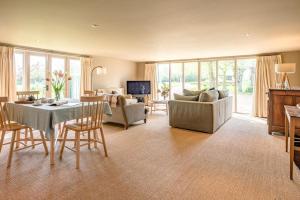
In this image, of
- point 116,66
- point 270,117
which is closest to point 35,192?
point 270,117

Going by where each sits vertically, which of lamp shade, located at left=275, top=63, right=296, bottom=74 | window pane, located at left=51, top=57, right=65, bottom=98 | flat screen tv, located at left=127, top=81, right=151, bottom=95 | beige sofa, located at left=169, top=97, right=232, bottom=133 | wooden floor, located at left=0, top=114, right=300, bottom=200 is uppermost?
window pane, located at left=51, top=57, right=65, bottom=98

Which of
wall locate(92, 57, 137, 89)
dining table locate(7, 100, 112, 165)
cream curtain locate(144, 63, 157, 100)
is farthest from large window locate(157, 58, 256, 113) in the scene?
dining table locate(7, 100, 112, 165)

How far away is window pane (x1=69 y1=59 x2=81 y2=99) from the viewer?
6484 mm

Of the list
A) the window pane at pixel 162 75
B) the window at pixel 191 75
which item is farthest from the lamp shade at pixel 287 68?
the window pane at pixel 162 75

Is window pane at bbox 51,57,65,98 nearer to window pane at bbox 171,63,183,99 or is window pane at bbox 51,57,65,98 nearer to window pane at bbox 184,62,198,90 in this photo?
window pane at bbox 171,63,183,99

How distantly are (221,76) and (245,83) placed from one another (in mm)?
904

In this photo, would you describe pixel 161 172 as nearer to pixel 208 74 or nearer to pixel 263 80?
pixel 263 80

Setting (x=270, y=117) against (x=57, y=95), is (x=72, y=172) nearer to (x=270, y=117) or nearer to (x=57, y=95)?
(x=57, y=95)

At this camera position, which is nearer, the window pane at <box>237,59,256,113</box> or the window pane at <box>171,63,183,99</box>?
the window pane at <box>237,59,256,113</box>

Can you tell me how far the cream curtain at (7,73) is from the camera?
4.80 metres

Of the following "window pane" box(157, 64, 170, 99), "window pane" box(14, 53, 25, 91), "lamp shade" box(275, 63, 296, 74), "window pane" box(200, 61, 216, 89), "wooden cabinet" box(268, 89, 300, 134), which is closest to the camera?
"wooden cabinet" box(268, 89, 300, 134)

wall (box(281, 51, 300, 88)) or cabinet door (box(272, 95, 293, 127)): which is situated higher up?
wall (box(281, 51, 300, 88))

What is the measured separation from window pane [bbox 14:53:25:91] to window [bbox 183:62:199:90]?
5.96 m

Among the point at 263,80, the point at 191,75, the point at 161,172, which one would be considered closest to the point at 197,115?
the point at 161,172
